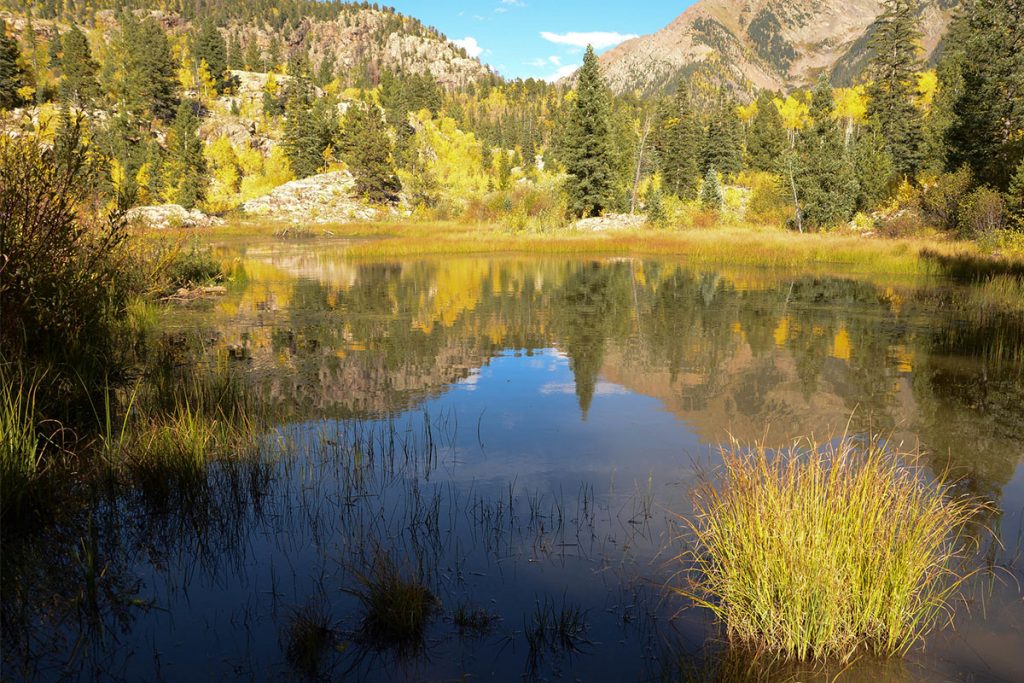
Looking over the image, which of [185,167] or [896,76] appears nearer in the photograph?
[896,76]

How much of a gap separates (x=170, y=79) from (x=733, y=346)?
336ft

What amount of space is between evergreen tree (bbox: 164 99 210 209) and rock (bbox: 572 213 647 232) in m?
44.8

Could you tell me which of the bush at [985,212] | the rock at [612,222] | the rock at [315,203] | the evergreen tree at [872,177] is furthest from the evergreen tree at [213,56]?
the bush at [985,212]

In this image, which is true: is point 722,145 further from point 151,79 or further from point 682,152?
point 151,79

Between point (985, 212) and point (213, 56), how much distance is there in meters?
111

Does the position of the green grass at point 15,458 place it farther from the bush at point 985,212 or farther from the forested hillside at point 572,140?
the bush at point 985,212

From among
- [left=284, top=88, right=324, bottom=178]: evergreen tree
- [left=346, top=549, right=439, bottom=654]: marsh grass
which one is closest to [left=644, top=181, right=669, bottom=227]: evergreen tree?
[left=284, top=88, right=324, bottom=178]: evergreen tree

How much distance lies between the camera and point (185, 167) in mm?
75812

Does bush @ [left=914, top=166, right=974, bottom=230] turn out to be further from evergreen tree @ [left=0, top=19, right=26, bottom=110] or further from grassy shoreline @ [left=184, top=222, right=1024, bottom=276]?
evergreen tree @ [left=0, top=19, right=26, bottom=110]

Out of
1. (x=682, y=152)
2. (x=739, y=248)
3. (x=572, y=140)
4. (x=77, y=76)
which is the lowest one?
(x=739, y=248)

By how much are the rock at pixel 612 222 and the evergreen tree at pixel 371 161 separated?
30.3m

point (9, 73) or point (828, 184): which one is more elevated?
point (9, 73)

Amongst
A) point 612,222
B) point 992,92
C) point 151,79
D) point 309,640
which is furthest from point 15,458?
point 151,79

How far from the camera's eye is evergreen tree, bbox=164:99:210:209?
73875 mm
